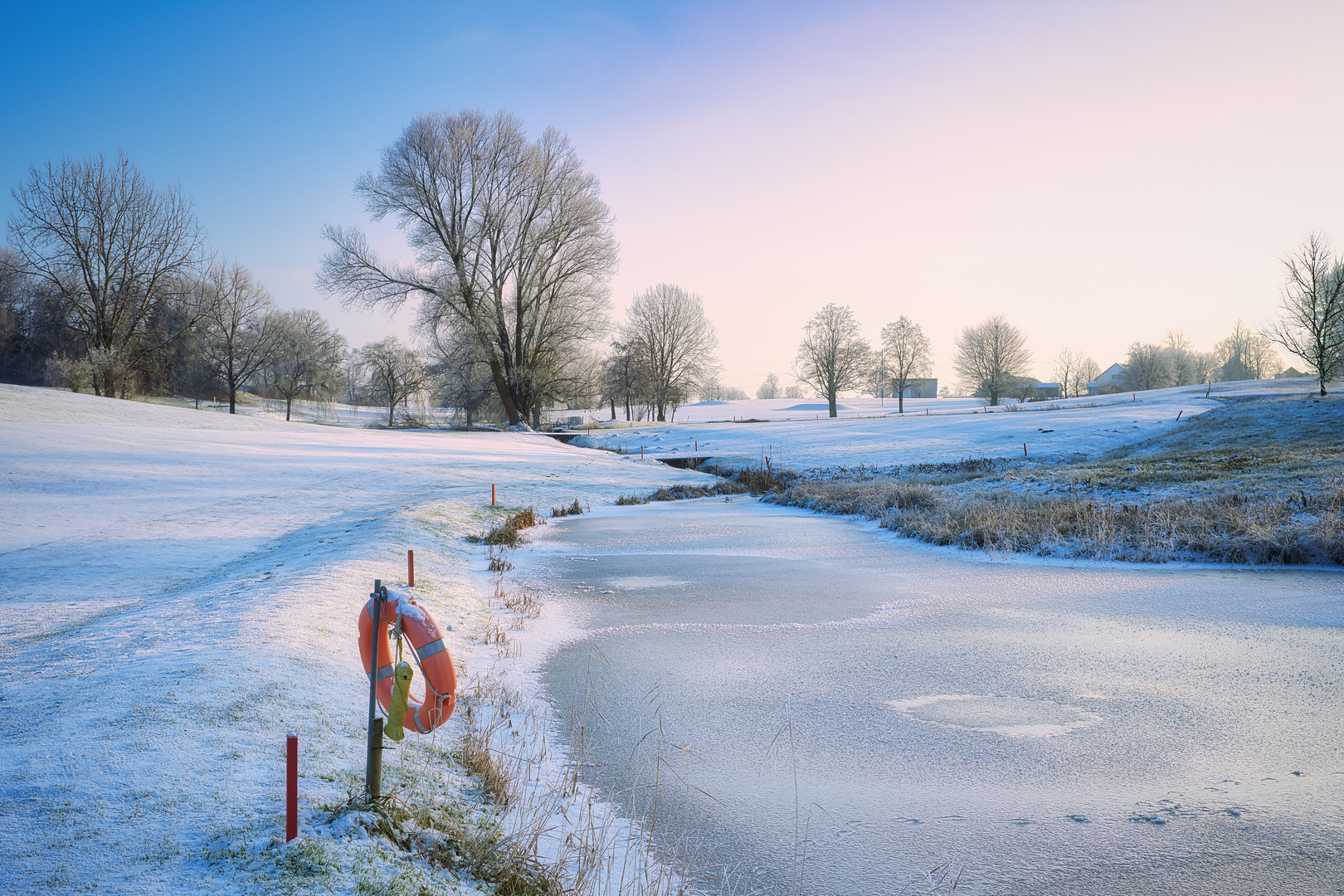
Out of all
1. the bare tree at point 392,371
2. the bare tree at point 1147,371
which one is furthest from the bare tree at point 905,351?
the bare tree at point 392,371

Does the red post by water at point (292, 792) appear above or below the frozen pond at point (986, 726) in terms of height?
above

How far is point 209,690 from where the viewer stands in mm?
3855

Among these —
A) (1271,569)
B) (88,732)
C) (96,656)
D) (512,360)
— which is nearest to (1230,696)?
(1271,569)

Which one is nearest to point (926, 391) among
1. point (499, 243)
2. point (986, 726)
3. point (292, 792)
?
point (499, 243)

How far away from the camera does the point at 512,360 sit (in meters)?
41.0

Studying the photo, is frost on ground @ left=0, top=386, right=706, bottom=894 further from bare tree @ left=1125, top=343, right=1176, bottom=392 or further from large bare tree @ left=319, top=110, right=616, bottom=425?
bare tree @ left=1125, top=343, right=1176, bottom=392

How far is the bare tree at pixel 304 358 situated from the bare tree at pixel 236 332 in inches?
46.3

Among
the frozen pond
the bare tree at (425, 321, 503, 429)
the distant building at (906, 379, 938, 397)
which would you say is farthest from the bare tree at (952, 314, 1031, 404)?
the frozen pond

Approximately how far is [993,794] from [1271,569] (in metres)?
7.48

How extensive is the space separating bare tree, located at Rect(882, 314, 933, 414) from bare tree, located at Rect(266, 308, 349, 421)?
50.3 m

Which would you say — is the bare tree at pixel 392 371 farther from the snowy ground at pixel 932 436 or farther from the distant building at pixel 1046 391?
the distant building at pixel 1046 391

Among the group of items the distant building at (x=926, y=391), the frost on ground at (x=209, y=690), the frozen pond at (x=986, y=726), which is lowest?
the frozen pond at (x=986, y=726)

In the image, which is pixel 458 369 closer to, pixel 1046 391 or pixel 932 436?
pixel 932 436

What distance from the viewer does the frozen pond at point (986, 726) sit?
3.28 metres
